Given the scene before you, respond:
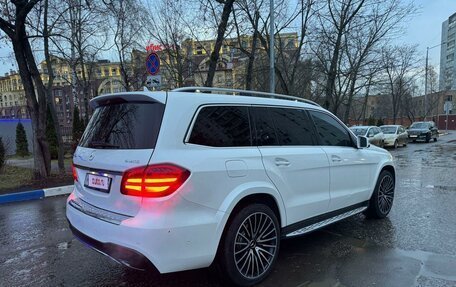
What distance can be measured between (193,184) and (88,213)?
1168 millimetres

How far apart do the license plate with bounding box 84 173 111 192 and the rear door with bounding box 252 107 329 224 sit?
1.55 meters

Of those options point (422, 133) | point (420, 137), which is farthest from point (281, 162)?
point (420, 137)

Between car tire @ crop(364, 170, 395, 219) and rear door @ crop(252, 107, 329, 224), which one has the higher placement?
rear door @ crop(252, 107, 329, 224)

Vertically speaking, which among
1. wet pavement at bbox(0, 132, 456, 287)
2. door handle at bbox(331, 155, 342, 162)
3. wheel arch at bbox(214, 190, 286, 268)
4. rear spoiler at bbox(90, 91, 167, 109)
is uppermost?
rear spoiler at bbox(90, 91, 167, 109)

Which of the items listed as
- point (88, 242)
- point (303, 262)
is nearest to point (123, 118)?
point (88, 242)

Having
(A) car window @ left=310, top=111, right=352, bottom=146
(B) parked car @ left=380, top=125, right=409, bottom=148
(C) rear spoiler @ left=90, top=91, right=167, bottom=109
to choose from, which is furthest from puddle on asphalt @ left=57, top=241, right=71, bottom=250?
(B) parked car @ left=380, top=125, right=409, bottom=148

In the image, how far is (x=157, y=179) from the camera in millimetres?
2967

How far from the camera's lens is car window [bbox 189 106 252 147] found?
332cm

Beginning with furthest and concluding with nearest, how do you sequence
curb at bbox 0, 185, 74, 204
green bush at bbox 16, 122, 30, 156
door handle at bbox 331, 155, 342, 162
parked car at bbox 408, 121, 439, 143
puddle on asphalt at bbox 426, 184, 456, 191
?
parked car at bbox 408, 121, 439, 143, green bush at bbox 16, 122, 30, 156, puddle on asphalt at bbox 426, 184, 456, 191, curb at bbox 0, 185, 74, 204, door handle at bbox 331, 155, 342, 162

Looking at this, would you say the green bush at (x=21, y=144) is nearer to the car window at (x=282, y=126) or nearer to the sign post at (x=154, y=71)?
the sign post at (x=154, y=71)

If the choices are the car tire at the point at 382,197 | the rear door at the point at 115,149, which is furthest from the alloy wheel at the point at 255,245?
the car tire at the point at 382,197

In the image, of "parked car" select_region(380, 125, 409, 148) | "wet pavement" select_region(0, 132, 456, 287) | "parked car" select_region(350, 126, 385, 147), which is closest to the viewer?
"wet pavement" select_region(0, 132, 456, 287)

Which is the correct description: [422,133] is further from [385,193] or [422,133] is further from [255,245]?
[255,245]

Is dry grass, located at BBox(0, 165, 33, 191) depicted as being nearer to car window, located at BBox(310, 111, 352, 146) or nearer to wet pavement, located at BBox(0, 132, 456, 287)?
wet pavement, located at BBox(0, 132, 456, 287)
